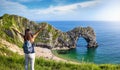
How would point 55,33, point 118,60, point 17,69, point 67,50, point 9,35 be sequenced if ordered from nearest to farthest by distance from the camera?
point 17,69 < point 118,60 < point 9,35 < point 67,50 < point 55,33

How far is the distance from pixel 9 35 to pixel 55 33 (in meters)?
34.0

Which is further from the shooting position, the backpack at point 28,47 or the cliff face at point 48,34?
the cliff face at point 48,34

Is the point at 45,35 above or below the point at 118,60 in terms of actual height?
above

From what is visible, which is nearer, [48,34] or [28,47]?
[28,47]

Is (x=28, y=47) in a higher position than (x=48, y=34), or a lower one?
lower

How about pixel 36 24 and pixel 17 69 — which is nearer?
pixel 17 69

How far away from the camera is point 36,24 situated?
157 metres

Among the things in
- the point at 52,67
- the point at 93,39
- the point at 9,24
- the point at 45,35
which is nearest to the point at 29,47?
the point at 52,67

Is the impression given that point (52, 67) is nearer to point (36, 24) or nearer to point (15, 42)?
point (15, 42)

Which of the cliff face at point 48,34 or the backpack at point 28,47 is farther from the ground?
the cliff face at point 48,34

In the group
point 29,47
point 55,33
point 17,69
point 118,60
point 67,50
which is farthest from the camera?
point 55,33

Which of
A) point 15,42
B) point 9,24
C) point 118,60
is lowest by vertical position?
point 118,60

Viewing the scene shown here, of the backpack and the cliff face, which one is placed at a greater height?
the cliff face

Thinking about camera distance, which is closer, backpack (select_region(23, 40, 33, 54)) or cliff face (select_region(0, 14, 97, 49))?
backpack (select_region(23, 40, 33, 54))
